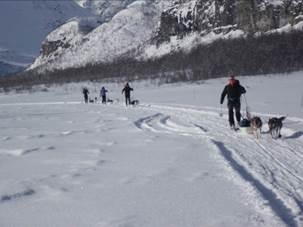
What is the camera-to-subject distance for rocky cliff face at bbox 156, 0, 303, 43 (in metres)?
105

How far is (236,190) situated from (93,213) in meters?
2.34

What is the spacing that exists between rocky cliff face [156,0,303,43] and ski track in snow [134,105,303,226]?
84.9 m

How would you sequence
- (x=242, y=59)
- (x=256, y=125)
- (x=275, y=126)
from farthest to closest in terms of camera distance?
(x=242, y=59), (x=256, y=125), (x=275, y=126)

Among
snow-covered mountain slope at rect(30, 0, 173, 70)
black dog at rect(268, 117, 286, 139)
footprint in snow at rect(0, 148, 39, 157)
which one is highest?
snow-covered mountain slope at rect(30, 0, 173, 70)

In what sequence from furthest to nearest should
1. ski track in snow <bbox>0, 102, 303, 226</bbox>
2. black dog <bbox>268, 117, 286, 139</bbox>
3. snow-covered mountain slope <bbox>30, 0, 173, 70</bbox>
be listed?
snow-covered mountain slope <bbox>30, 0, 173, 70</bbox>
black dog <bbox>268, 117, 286, 139</bbox>
ski track in snow <bbox>0, 102, 303, 226</bbox>

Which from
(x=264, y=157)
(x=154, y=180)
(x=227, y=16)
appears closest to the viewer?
(x=154, y=180)

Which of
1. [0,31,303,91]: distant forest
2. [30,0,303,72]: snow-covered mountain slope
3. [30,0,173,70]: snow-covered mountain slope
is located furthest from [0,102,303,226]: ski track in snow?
[30,0,173,70]: snow-covered mountain slope

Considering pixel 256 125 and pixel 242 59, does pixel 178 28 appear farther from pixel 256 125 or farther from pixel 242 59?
pixel 256 125

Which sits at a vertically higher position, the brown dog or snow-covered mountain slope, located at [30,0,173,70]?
snow-covered mountain slope, located at [30,0,173,70]

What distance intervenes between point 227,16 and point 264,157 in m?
122

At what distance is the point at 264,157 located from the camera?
10328 mm

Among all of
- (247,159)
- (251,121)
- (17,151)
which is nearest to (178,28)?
(251,121)

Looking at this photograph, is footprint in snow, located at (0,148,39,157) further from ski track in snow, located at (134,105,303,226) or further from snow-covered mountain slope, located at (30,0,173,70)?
snow-covered mountain slope, located at (30,0,173,70)

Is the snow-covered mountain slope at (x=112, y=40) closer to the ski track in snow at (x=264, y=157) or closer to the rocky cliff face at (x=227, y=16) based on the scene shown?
the rocky cliff face at (x=227, y=16)
